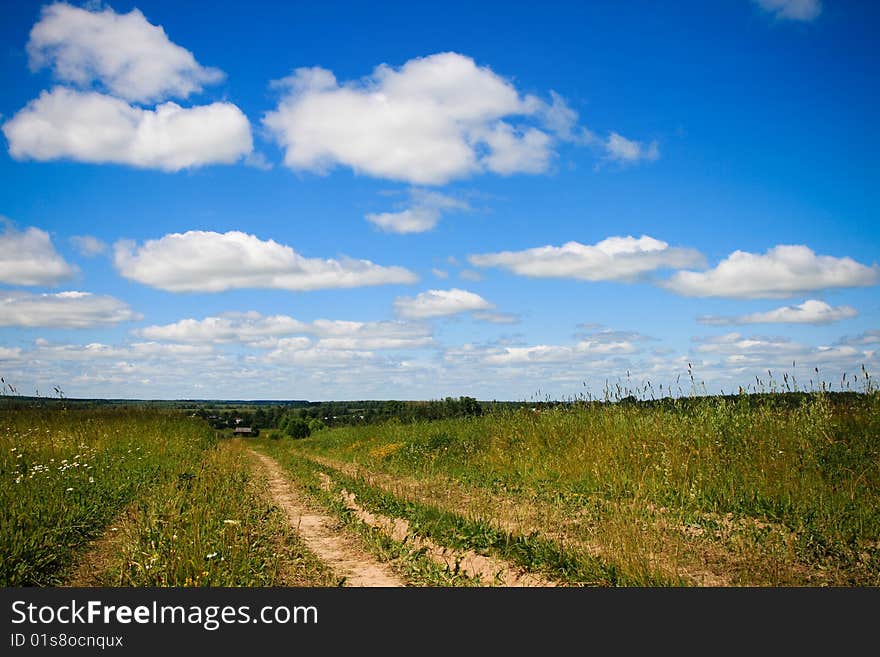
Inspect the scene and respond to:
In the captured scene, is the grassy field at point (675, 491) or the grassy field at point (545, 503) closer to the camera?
the grassy field at point (545, 503)

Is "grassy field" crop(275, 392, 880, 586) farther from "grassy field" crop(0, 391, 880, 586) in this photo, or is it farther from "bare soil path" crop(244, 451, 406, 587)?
"bare soil path" crop(244, 451, 406, 587)

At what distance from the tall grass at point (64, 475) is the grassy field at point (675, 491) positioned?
13.4 feet

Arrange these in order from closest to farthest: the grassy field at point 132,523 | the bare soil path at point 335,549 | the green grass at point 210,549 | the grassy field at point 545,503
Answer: the green grass at point 210,549 < the grassy field at point 132,523 < the grassy field at point 545,503 < the bare soil path at point 335,549

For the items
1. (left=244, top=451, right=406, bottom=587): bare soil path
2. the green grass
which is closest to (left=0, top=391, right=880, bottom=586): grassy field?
the green grass

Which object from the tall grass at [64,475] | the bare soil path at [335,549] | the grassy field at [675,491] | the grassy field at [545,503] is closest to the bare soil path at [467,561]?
the grassy field at [545,503]

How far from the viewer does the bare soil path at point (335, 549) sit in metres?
6.14

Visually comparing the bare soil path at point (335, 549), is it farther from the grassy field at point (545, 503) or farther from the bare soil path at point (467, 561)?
the bare soil path at point (467, 561)

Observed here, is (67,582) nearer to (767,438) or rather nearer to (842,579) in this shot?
(842,579)

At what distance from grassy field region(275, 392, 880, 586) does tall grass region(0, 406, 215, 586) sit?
408 centimetres

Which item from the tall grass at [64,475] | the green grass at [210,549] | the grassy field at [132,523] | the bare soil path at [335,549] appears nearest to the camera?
the green grass at [210,549]

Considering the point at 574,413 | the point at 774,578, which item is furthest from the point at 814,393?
the point at 774,578

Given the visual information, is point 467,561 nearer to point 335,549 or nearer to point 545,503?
point 335,549

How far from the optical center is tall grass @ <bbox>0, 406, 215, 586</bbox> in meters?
6.34

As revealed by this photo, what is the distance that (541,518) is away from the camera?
27.8ft
